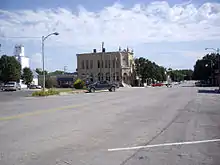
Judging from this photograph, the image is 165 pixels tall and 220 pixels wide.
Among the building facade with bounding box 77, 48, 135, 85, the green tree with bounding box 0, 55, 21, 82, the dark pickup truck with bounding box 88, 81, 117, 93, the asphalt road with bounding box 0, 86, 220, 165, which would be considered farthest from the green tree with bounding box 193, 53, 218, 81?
the asphalt road with bounding box 0, 86, 220, 165

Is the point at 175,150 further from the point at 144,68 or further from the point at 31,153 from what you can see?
the point at 144,68

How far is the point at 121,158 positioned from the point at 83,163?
96 cm

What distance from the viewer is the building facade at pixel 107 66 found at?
4038 inches

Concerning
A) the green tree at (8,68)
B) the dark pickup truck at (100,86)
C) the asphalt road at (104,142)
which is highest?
the green tree at (8,68)

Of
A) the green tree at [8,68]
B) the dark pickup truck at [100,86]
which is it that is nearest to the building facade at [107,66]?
the green tree at [8,68]

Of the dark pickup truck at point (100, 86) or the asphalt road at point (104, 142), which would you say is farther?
the dark pickup truck at point (100, 86)

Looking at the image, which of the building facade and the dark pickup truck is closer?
the dark pickup truck

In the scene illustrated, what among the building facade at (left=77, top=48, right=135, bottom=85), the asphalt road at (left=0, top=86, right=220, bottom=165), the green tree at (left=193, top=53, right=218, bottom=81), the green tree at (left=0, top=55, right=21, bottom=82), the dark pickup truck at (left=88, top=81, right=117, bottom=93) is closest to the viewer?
the asphalt road at (left=0, top=86, right=220, bottom=165)

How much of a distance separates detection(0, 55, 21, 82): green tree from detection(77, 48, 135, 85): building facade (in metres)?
23.7

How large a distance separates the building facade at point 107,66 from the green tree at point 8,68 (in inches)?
935

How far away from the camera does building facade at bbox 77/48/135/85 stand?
10256 centimetres

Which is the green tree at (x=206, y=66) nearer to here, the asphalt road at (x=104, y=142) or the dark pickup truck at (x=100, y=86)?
the dark pickup truck at (x=100, y=86)

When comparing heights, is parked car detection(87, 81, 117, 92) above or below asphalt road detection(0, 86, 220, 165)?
above

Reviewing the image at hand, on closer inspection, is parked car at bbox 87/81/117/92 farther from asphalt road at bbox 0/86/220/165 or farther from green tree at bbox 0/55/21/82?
green tree at bbox 0/55/21/82
